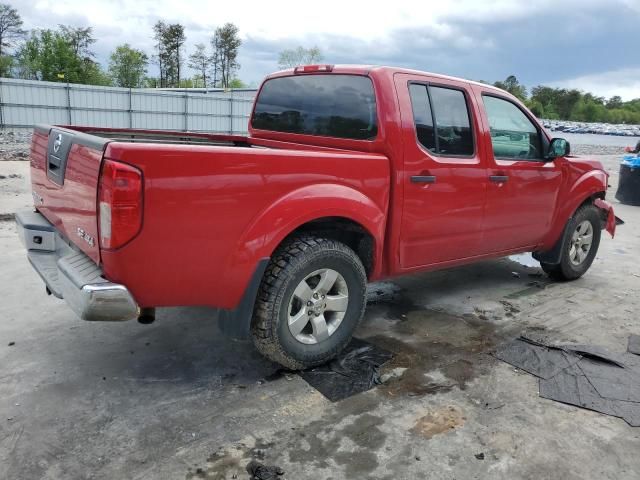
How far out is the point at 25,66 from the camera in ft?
183

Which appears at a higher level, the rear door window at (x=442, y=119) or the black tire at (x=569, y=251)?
the rear door window at (x=442, y=119)

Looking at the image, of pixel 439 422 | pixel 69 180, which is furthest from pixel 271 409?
pixel 69 180

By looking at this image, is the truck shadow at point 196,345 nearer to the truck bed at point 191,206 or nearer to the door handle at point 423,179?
the truck bed at point 191,206

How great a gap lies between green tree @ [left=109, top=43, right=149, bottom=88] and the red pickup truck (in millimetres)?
62532

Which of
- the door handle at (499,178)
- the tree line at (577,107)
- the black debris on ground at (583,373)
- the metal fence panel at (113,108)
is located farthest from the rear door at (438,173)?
the tree line at (577,107)

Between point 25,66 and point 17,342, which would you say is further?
point 25,66

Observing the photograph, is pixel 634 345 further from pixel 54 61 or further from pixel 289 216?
pixel 54 61

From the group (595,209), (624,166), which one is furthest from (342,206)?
(624,166)

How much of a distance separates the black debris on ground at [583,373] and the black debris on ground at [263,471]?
1.78 m

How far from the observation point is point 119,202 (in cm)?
255

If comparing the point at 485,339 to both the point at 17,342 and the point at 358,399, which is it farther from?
the point at 17,342

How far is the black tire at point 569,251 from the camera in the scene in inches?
218

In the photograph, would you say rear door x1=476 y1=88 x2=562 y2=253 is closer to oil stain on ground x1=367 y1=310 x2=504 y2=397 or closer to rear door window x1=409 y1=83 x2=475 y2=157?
rear door window x1=409 y1=83 x2=475 y2=157

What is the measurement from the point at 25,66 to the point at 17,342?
203 feet
